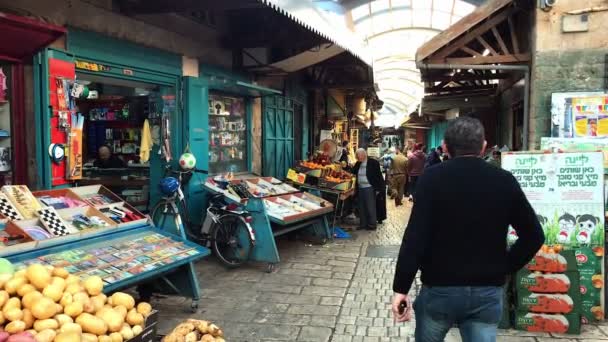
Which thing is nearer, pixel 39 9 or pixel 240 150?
pixel 39 9

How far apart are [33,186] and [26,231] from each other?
169cm

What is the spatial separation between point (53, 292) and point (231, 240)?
4.05 m

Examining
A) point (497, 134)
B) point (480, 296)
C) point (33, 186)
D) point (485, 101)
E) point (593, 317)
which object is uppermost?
point (485, 101)

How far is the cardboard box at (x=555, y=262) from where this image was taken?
15.3ft

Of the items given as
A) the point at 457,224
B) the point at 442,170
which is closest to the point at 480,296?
the point at 457,224

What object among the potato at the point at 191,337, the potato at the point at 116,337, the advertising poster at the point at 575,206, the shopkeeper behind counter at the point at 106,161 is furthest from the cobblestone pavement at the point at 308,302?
the shopkeeper behind counter at the point at 106,161

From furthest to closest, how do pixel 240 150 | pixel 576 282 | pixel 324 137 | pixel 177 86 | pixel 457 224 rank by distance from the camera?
pixel 324 137, pixel 240 150, pixel 177 86, pixel 576 282, pixel 457 224

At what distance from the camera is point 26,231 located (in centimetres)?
398

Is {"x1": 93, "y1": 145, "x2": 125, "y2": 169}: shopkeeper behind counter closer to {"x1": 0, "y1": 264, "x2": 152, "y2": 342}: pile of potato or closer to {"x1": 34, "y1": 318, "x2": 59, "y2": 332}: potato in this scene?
{"x1": 0, "y1": 264, "x2": 152, "y2": 342}: pile of potato

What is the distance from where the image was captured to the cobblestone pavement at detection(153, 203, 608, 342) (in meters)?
4.70

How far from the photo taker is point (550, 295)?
4.67 metres

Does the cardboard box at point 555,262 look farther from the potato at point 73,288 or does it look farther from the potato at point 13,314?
the potato at point 13,314

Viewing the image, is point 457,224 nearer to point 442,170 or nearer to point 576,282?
point 442,170

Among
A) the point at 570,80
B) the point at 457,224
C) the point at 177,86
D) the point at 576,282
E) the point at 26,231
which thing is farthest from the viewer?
the point at 177,86
